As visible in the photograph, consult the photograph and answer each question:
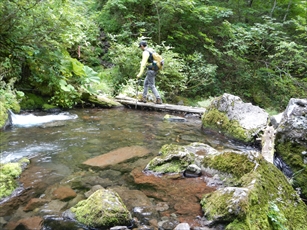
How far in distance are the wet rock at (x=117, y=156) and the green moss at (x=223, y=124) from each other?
2711mm

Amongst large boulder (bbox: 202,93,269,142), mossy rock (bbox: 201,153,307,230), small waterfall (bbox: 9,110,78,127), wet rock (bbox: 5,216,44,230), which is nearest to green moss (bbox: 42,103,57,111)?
small waterfall (bbox: 9,110,78,127)

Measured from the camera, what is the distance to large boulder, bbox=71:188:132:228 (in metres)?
2.79

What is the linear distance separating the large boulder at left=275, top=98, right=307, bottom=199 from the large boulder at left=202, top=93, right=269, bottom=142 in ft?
4.84

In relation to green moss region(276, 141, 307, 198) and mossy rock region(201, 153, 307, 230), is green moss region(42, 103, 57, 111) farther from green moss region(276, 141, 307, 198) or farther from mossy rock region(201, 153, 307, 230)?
green moss region(276, 141, 307, 198)

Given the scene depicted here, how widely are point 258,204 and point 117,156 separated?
9.14 ft

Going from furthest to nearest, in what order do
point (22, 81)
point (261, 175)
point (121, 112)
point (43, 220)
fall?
point (121, 112) < point (22, 81) < point (261, 175) < point (43, 220)

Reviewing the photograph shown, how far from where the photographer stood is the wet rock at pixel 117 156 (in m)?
4.60

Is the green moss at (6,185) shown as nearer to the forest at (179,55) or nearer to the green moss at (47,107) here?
the forest at (179,55)

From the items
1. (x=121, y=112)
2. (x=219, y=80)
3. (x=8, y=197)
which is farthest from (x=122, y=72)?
(x=8, y=197)

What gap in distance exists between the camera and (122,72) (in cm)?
1262

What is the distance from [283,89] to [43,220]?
14567 millimetres

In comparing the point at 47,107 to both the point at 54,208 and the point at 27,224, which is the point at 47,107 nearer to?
the point at 54,208

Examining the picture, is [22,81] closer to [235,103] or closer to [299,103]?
[235,103]

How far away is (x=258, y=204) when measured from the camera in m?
3.04
